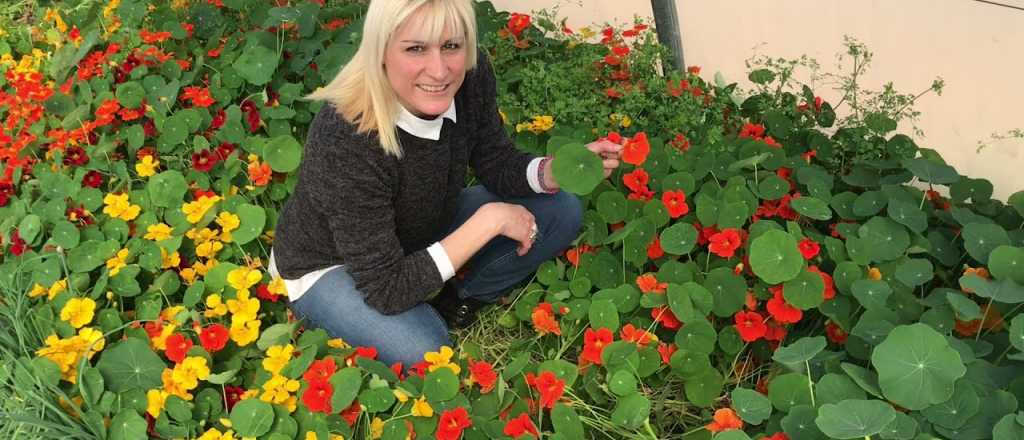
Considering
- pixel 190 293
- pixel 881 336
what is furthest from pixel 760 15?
pixel 190 293

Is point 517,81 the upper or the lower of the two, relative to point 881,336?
upper

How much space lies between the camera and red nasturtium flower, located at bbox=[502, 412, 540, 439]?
1.69 m

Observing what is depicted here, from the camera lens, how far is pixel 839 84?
2641mm

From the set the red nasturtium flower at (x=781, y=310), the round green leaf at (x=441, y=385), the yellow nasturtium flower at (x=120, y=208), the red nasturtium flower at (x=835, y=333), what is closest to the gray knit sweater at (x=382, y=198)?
the round green leaf at (x=441, y=385)

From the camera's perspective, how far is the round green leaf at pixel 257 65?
104 inches

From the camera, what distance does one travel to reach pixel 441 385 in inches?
70.4

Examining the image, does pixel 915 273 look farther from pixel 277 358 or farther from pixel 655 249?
pixel 277 358

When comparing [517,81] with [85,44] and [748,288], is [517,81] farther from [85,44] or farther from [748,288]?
[85,44]

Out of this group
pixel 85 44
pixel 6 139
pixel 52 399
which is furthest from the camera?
pixel 85 44

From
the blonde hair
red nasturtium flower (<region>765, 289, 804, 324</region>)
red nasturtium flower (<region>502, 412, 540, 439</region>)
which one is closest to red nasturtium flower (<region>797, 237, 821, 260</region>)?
red nasturtium flower (<region>765, 289, 804, 324</region>)

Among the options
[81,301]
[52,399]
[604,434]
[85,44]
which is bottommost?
[604,434]

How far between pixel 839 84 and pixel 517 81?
1.02 metres

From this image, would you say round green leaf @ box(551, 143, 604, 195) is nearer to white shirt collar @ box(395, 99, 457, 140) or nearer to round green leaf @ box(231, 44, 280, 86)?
white shirt collar @ box(395, 99, 457, 140)

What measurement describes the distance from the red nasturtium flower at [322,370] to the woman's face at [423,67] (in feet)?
1.88
